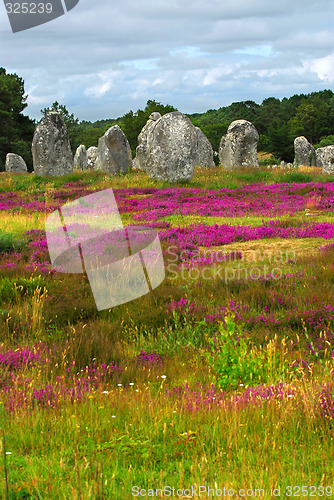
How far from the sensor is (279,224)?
14352 millimetres

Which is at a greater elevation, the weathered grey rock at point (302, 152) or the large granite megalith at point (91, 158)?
the large granite megalith at point (91, 158)

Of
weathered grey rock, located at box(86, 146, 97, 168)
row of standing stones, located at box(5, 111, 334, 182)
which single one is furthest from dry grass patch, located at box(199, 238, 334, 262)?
weathered grey rock, located at box(86, 146, 97, 168)

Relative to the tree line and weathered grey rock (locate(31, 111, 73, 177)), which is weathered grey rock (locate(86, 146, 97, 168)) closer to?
the tree line

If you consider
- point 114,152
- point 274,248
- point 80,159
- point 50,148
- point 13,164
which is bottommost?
point 274,248

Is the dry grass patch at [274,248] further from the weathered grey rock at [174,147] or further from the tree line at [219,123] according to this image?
the tree line at [219,123]

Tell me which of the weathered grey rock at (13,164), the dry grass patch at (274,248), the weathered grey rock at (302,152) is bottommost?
the dry grass patch at (274,248)

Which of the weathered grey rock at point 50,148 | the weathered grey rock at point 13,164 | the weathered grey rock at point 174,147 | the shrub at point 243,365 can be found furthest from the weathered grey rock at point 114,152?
the shrub at point 243,365

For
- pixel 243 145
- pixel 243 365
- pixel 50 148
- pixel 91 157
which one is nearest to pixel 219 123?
pixel 91 157

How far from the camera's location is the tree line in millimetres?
55656

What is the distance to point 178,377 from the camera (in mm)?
5273

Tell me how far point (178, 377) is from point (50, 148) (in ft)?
85.3

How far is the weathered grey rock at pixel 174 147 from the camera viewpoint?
77.6 feet

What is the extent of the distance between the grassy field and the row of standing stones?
11.9 metres

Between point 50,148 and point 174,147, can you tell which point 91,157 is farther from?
point 174,147
